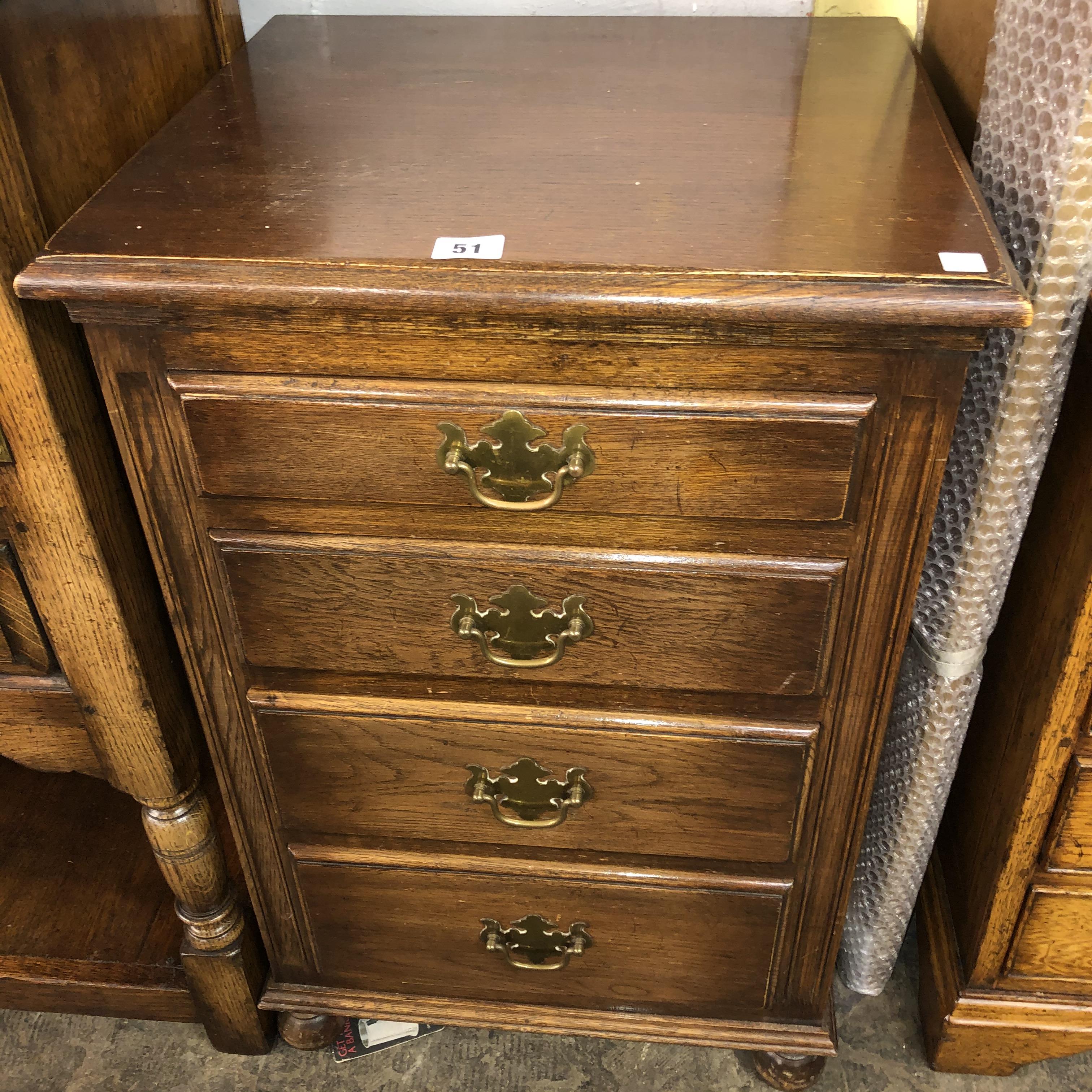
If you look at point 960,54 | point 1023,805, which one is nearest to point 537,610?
point 1023,805

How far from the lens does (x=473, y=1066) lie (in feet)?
3.98

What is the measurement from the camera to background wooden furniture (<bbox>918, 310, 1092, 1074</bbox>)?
878 mm

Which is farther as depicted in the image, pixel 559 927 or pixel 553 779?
pixel 559 927

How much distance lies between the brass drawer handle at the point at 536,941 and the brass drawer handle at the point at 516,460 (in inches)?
19.8

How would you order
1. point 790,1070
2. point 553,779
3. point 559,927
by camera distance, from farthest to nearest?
point 790,1070 < point 559,927 < point 553,779

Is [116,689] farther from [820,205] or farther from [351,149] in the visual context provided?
[820,205]

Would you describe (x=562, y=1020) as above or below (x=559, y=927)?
below

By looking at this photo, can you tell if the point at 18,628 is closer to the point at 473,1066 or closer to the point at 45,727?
the point at 45,727

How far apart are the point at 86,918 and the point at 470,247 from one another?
0.97m

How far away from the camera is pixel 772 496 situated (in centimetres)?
72

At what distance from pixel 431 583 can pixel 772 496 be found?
0.86 ft

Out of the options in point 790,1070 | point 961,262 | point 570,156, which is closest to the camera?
point 961,262

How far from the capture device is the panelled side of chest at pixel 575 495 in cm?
69

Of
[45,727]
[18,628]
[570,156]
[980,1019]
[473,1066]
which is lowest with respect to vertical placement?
[473,1066]
